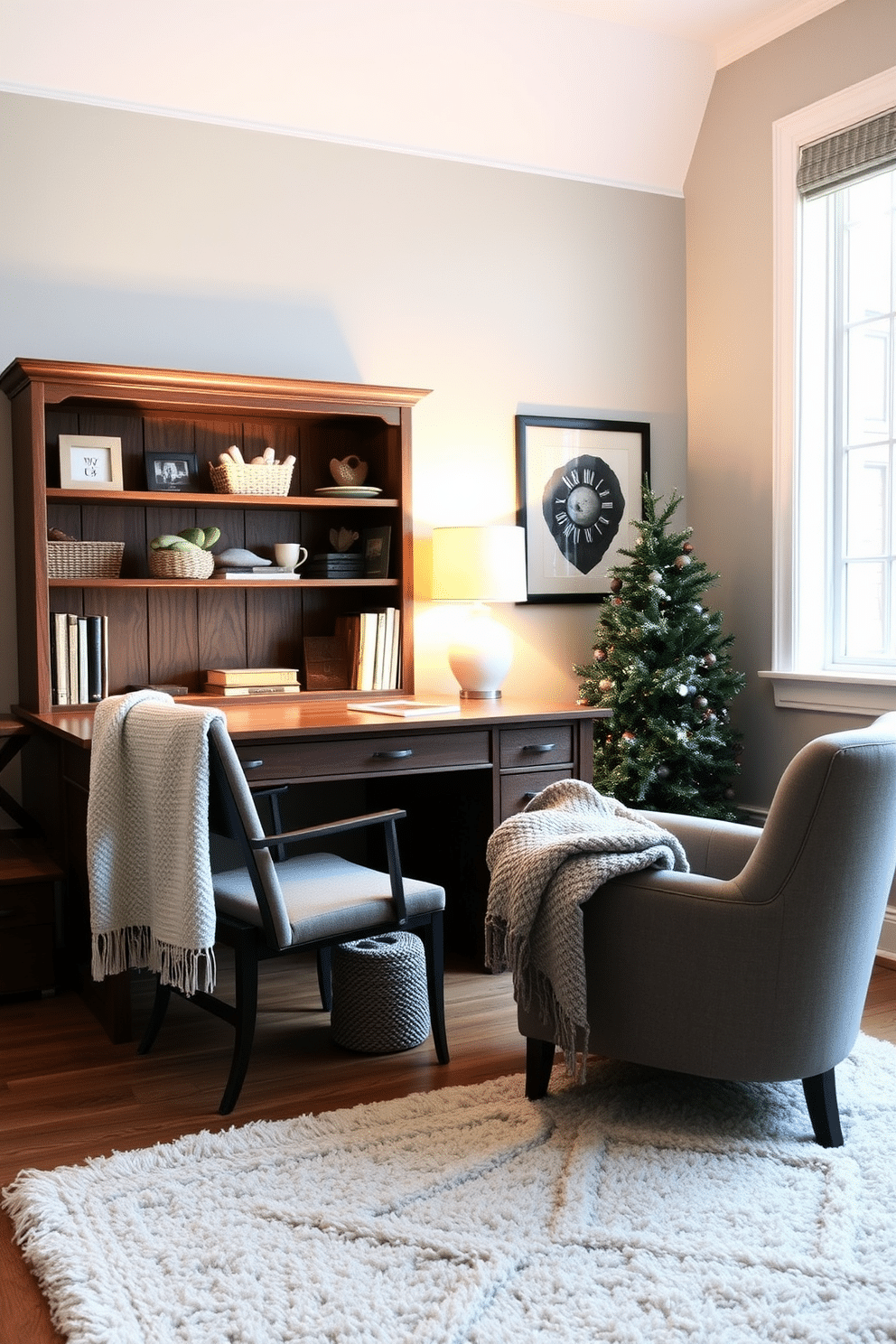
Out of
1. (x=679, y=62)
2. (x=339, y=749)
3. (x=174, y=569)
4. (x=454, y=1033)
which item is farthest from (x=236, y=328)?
(x=454, y=1033)

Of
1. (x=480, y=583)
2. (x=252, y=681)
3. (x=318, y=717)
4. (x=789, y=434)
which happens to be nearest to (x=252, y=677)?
(x=252, y=681)

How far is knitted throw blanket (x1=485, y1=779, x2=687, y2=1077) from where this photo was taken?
239 cm

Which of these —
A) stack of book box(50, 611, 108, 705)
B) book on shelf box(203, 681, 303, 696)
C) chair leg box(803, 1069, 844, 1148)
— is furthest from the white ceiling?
chair leg box(803, 1069, 844, 1148)

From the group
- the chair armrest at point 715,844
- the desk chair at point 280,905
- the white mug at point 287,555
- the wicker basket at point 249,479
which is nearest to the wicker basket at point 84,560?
the wicker basket at point 249,479

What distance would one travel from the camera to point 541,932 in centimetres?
246

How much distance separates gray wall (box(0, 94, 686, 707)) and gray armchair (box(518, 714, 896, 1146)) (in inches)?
79.5

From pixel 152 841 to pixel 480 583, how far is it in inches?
61.1

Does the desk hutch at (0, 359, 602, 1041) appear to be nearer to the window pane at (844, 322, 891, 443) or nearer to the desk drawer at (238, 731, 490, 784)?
the desk drawer at (238, 731, 490, 784)

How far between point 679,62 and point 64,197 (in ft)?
7.27

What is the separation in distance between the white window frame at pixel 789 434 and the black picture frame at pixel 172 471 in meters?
1.99

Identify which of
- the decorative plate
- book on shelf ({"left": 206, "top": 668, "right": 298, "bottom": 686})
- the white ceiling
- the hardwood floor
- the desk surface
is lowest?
the hardwood floor

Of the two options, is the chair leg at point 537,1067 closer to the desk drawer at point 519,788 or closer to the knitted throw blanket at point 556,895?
the knitted throw blanket at point 556,895

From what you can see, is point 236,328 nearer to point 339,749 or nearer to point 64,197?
point 64,197

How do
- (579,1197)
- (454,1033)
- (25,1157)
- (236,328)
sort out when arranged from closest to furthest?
(579,1197)
(25,1157)
(454,1033)
(236,328)
